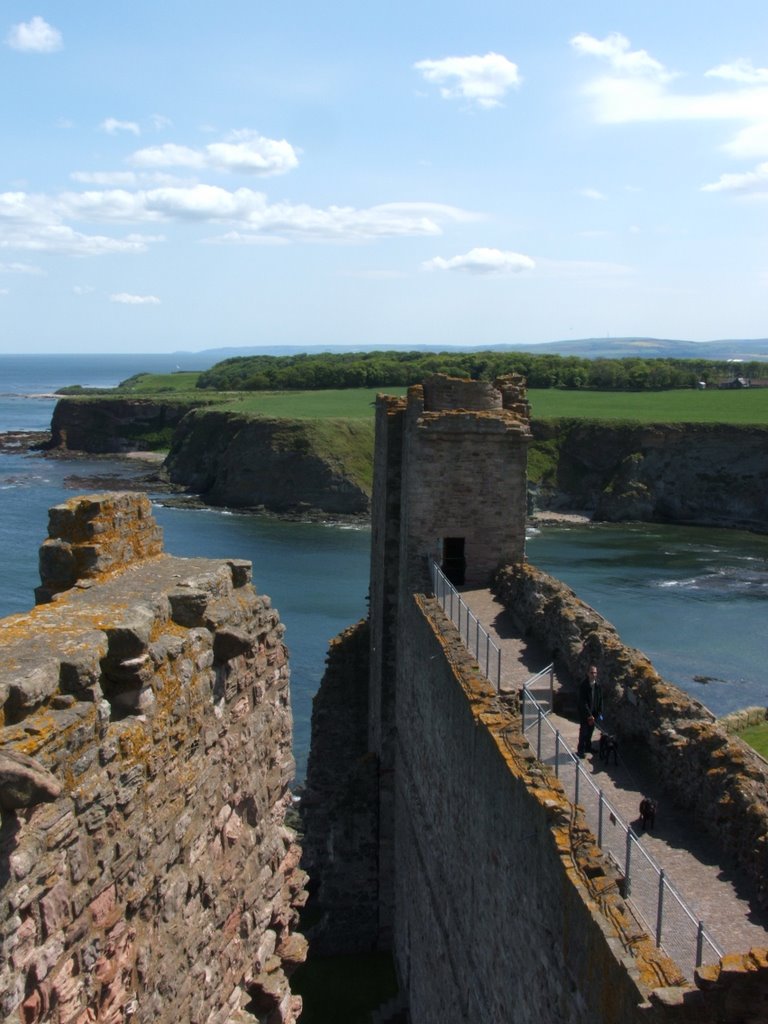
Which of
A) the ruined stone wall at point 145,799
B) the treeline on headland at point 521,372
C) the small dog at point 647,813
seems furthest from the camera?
the treeline on headland at point 521,372

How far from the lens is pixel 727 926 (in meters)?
8.48

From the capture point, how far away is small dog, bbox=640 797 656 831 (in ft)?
33.7

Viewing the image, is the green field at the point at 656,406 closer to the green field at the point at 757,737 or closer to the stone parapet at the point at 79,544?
the green field at the point at 757,737

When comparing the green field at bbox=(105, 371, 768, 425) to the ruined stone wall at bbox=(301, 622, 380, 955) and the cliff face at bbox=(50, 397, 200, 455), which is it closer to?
the cliff face at bbox=(50, 397, 200, 455)

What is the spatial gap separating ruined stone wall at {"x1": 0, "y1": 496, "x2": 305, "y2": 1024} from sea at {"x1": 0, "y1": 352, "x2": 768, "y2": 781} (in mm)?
23868

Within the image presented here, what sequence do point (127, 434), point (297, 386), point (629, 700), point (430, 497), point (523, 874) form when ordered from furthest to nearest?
point (297, 386), point (127, 434), point (430, 497), point (629, 700), point (523, 874)

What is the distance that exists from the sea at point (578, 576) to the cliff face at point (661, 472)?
325cm

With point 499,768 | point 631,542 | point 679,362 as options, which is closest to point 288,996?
point 499,768

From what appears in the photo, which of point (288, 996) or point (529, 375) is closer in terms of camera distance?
point (288, 996)

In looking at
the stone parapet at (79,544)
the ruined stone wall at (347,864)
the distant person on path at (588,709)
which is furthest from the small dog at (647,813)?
the ruined stone wall at (347,864)

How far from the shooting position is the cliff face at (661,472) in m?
81.6

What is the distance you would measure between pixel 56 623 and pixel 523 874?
5482mm

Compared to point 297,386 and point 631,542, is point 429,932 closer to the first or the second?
point 631,542

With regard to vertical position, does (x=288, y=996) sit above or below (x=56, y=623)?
below
